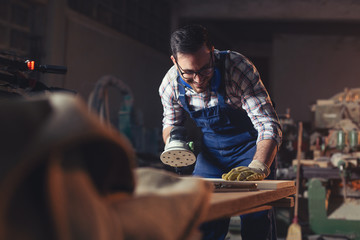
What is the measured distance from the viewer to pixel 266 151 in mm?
2227

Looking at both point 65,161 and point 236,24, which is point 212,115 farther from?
point 236,24

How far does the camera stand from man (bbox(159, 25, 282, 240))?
2.30 m

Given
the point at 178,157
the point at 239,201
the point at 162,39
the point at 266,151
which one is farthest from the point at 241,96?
the point at 162,39

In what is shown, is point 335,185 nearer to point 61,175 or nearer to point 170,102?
point 170,102

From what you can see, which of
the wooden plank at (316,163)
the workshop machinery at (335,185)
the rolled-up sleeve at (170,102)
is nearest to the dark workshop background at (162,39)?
the workshop machinery at (335,185)

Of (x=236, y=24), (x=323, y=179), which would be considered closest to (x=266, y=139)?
(x=323, y=179)

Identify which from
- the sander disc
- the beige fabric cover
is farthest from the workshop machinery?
the beige fabric cover

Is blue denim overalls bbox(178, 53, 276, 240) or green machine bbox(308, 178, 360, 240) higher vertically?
blue denim overalls bbox(178, 53, 276, 240)

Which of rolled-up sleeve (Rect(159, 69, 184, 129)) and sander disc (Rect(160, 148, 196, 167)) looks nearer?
sander disc (Rect(160, 148, 196, 167))

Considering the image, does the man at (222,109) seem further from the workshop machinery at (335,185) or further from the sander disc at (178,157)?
the workshop machinery at (335,185)

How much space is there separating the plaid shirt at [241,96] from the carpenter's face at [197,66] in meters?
0.15

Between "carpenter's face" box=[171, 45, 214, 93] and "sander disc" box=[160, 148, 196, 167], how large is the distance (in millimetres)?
495

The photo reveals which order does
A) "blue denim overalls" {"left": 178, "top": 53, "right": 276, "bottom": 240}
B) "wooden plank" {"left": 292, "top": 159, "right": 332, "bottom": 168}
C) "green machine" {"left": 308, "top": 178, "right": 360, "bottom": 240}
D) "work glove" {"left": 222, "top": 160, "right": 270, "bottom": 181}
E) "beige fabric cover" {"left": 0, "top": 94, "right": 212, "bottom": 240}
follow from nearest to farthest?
1. "beige fabric cover" {"left": 0, "top": 94, "right": 212, "bottom": 240}
2. "work glove" {"left": 222, "top": 160, "right": 270, "bottom": 181}
3. "blue denim overalls" {"left": 178, "top": 53, "right": 276, "bottom": 240}
4. "green machine" {"left": 308, "top": 178, "right": 360, "bottom": 240}
5. "wooden plank" {"left": 292, "top": 159, "right": 332, "bottom": 168}

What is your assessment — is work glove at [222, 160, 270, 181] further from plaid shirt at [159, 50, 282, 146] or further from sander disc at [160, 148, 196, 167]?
plaid shirt at [159, 50, 282, 146]
